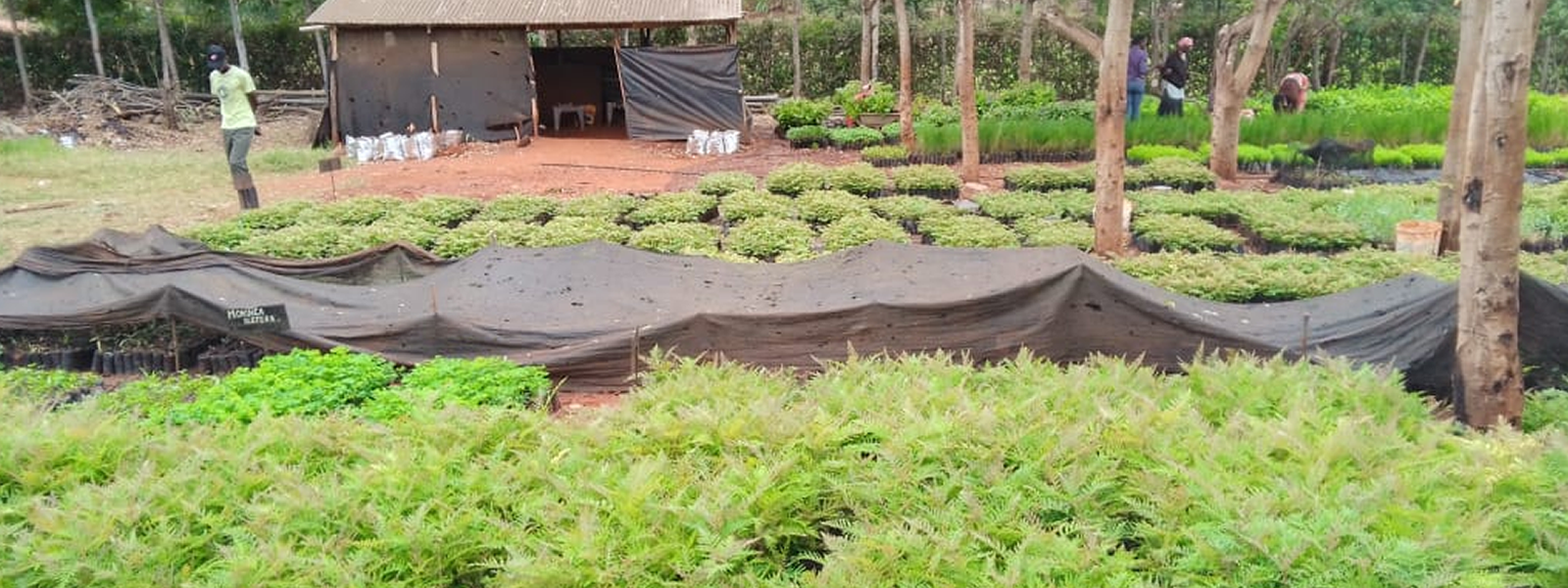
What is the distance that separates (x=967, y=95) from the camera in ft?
40.9

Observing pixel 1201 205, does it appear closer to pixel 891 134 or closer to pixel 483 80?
pixel 891 134

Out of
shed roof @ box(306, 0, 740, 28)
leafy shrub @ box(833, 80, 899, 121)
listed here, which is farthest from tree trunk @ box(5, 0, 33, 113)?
leafy shrub @ box(833, 80, 899, 121)

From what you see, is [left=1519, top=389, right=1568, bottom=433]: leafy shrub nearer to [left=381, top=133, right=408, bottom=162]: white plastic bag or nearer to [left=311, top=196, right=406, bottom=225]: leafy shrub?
[left=311, top=196, right=406, bottom=225]: leafy shrub

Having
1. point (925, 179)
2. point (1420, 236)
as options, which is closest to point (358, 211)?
point (925, 179)

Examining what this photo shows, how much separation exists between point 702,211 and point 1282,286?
17.9ft

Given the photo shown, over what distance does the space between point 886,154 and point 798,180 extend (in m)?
2.79

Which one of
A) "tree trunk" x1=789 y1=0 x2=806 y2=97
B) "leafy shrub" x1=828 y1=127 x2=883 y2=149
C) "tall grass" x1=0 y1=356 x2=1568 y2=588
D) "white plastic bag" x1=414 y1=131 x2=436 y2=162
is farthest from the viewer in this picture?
"tree trunk" x1=789 y1=0 x2=806 y2=97

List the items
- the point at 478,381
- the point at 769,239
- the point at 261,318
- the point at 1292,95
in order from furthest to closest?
the point at 1292,95 < the point at 769,239 < the point at 261,318 < the point at 478,381

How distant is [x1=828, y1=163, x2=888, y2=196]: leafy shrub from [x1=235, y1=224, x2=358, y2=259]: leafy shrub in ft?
16.8

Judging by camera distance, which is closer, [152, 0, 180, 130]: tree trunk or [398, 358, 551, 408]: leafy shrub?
[398, 358, 551, 408]: leafy shrub

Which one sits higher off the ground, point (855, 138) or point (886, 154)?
point (855, 138)

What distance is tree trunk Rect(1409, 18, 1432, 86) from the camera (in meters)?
21.8

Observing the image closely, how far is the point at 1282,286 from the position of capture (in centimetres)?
730

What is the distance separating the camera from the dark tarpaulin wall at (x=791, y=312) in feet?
18.2
